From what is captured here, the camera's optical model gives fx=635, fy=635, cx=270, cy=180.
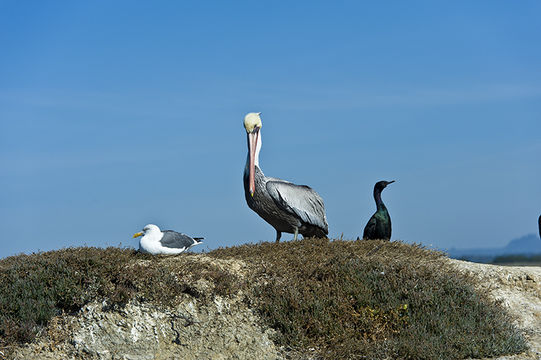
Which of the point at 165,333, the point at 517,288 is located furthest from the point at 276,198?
the point at 517,288

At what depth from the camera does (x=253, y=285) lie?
443 inches

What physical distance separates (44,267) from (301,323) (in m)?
4.76

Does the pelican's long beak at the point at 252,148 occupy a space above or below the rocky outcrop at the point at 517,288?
above

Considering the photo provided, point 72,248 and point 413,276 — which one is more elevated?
point 72,248

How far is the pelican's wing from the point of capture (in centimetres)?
1409

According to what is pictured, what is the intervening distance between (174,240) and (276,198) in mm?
3049

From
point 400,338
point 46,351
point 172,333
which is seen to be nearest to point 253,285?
point 172,333

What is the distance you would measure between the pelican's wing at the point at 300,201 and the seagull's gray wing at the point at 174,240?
2679 mm

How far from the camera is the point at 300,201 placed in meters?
14.4

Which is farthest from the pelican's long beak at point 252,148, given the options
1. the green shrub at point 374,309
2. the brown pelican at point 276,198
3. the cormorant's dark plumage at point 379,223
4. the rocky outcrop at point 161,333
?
the rocky outcrop at point 161,333

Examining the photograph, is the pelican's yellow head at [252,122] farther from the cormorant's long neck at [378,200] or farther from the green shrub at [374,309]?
the cormorant's long neck at [378,200]

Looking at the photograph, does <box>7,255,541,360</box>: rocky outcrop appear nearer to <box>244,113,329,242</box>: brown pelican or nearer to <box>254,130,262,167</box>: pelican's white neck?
<box>244,113,329,242</box>: brown pelican

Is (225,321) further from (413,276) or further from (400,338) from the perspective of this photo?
(413,276)

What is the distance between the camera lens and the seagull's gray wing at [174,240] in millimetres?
11703
